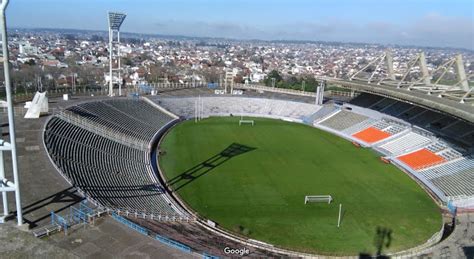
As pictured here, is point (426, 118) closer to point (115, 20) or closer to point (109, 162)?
point (109, 162)

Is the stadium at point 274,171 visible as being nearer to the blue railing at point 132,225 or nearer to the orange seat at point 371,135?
the orange seat at point 371,135

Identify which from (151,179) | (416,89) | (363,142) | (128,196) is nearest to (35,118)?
(151,179)

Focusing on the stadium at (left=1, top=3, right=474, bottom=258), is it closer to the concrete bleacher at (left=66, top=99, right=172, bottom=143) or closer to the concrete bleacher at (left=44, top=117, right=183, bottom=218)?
the concrete bleacher at (left=44, top=117, right=183, bottom=218)

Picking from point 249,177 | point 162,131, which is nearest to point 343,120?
point 162,131

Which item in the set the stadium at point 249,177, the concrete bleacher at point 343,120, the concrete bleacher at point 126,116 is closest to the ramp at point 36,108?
the stadium at point 249,177

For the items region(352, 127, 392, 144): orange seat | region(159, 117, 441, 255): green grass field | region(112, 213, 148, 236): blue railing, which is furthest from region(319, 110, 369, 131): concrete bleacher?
region(112, 213, 148, 236): blue railing
